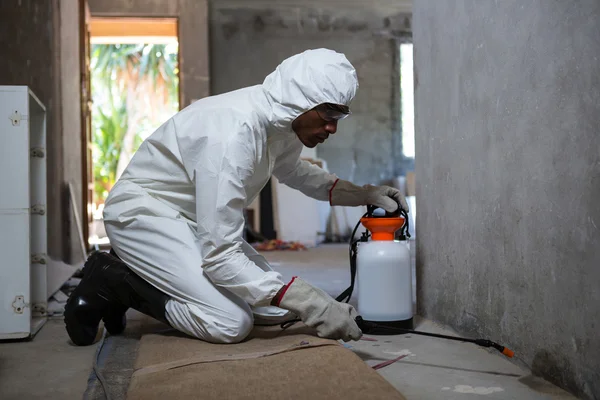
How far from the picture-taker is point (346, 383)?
1.61m

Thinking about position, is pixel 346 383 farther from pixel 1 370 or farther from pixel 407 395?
pixel 1 370

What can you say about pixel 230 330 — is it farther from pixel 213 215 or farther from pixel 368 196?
pixel 368 196

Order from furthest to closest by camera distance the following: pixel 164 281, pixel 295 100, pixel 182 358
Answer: pixel 164 281
pixel 295 100
pixel 182 358

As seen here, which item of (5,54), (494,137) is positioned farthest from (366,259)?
(5,54)

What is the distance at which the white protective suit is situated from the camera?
80.2 inches

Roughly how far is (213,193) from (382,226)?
76 cm

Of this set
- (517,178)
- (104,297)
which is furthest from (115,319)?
(517,178)

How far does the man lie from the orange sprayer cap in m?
0.14

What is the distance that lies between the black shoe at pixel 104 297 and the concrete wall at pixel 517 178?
3.93 ft

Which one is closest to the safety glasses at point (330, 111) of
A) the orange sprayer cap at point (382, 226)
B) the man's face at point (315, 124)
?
the man's face at point (315, 124)

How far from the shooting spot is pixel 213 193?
2.02m

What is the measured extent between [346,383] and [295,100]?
0.99 meters

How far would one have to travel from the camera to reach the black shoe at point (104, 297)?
2.32 metres

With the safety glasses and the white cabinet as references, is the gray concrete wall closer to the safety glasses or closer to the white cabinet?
the white cabinet
